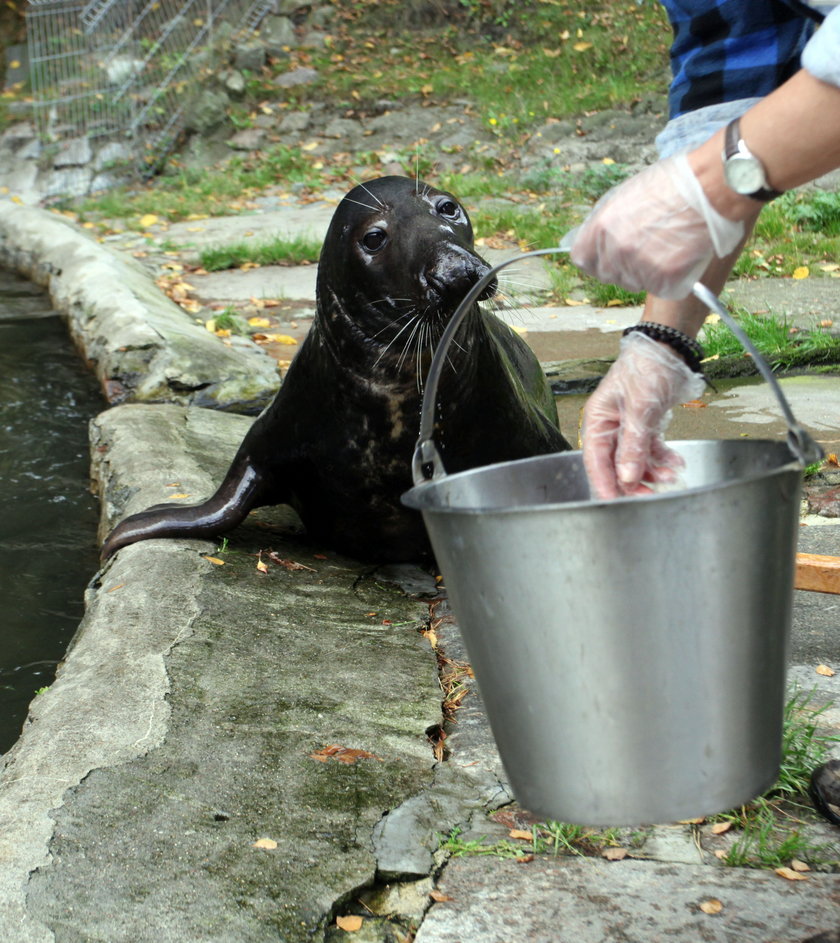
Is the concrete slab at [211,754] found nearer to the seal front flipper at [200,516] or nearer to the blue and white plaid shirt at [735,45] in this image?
the seal front flipper at [200,516]

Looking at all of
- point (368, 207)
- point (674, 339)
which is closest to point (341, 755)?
point (674, 339)

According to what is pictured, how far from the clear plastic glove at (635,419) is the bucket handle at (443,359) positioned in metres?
0.14

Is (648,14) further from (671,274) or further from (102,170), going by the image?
(671,274)

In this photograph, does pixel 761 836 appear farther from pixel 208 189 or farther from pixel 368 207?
pixel 208 189

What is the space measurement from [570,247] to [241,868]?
47.8 inches

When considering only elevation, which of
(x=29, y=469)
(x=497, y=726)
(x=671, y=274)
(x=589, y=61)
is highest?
(x=589, y=61)

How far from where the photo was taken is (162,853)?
206cm

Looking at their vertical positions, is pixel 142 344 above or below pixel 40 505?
above

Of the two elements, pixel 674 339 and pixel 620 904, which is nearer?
pixel 620 904

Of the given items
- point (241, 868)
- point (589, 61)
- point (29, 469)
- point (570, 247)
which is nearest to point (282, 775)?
point (241, 868)

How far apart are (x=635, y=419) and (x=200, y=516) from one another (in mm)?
Answer: 2115

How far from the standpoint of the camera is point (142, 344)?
6293 millimetres

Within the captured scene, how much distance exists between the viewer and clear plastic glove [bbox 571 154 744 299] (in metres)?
1.65

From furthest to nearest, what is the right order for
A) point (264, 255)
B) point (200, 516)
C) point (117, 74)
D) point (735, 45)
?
point (117, 74) → point (264, 255) → point (200, 516) → point (735, 45)
